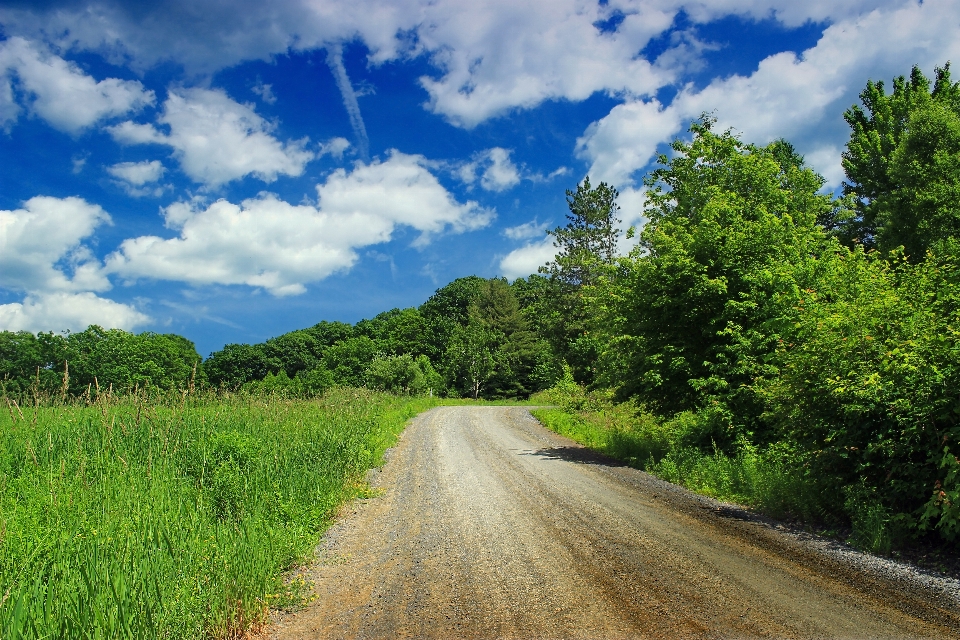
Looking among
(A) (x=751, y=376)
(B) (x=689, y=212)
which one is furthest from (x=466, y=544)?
(B) (x=689, y=212)

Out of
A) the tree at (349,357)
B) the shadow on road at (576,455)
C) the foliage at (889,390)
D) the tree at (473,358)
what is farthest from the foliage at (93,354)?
the foliage at (889,390)

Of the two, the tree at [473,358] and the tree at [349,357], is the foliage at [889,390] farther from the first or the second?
the tree at [349,357]

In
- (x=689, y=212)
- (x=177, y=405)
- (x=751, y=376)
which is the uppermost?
(x=689, y=212)

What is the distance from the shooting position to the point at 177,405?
10.2 metres

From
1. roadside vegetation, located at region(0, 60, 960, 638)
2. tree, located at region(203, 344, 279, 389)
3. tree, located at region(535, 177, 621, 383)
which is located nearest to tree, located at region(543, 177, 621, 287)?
tree, located at region(535, 177, 621, 383)

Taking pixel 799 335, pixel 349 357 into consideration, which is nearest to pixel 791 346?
pixel 799 335

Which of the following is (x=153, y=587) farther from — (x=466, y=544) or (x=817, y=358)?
(x=817, y=358)

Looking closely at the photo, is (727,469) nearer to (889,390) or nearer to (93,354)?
(889,390)

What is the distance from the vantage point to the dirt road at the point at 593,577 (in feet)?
15.0

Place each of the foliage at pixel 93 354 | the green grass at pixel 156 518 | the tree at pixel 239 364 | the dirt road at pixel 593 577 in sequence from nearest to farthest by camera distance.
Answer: the green grass at pixel 156 518 < the dirt road at pixel 593 577 < the foliage at pixel 93 354 < the tree at pixel 239 364

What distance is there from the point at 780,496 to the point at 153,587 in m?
8.37

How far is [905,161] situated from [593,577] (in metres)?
30.2

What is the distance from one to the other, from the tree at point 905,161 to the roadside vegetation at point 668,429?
0.19 m

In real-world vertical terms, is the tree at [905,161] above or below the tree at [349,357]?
above
